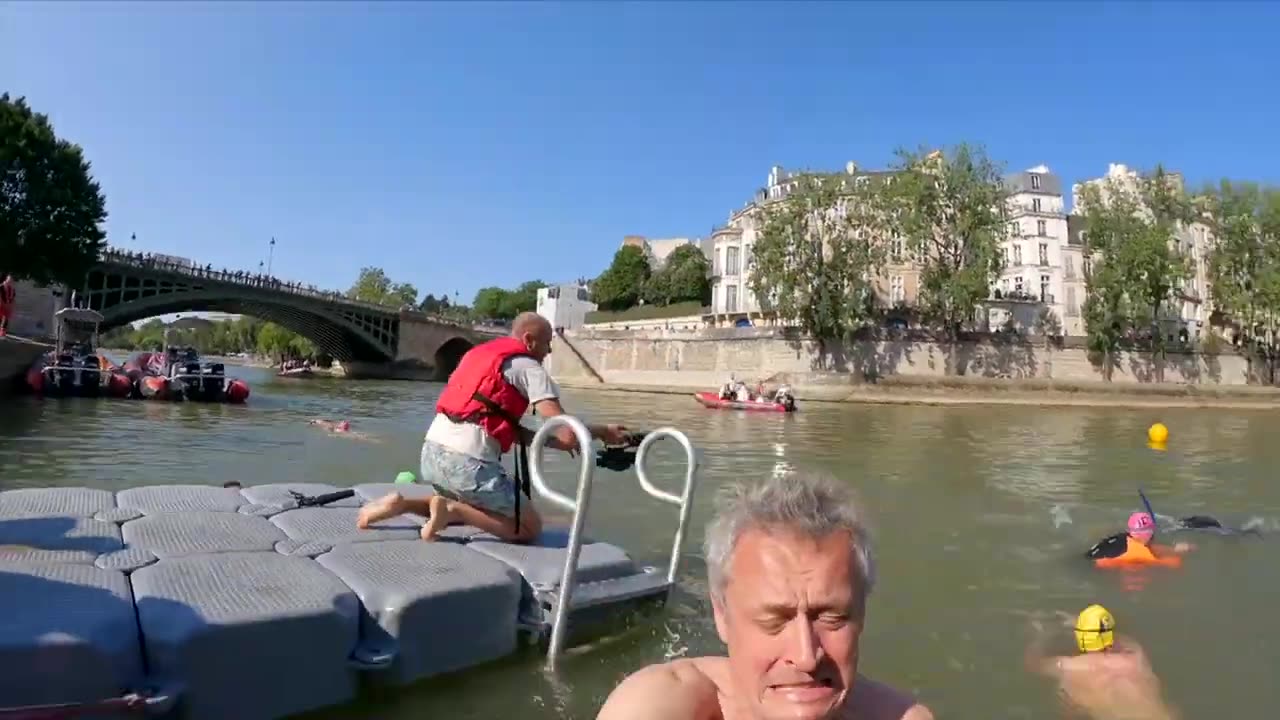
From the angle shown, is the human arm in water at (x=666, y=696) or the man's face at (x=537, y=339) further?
the man's face at (x=537, y=339)

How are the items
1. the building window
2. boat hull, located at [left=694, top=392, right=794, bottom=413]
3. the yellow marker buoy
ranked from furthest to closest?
1. the building window
2. boat hull, located at [left=694, top=392, right=794, bottom=413]
3. the yellow marker buoy

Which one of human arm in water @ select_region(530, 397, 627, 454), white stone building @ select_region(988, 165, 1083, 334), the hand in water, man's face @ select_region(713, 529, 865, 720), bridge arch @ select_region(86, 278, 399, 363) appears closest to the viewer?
man's face @ select_region(713, 529, 865, 720)

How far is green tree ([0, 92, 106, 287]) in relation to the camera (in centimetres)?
3175

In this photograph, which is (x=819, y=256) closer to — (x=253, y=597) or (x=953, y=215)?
(x=953, y=215)

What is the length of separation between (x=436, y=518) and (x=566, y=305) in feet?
292

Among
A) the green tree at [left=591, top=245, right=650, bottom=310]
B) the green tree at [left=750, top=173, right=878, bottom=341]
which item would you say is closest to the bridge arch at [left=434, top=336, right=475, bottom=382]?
the green tree at [left=591, top=245, right=650, bottom=310]

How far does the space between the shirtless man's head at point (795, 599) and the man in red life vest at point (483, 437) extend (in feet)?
9.47

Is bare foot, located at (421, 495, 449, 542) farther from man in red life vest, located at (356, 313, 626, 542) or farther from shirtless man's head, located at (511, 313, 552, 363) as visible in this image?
shirtless man's head, located at (511, 313, 552, 363)

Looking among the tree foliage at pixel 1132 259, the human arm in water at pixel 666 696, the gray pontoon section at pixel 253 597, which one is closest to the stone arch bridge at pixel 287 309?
the gray pontoon section at pixel 253 597

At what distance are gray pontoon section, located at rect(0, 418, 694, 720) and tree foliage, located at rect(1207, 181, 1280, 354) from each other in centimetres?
6004

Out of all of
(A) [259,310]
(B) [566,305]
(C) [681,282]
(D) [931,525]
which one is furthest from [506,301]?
(D) [931,525]

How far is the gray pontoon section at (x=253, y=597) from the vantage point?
8.79ft

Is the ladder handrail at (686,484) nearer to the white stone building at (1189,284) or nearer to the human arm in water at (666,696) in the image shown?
the human arm in water at (666,696)

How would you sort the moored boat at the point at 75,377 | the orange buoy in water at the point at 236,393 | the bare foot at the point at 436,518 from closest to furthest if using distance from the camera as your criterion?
the bare foot at the point at 436,518, the moored boat at the point at 75,377, the orange buoy in water at the point at 236,393
